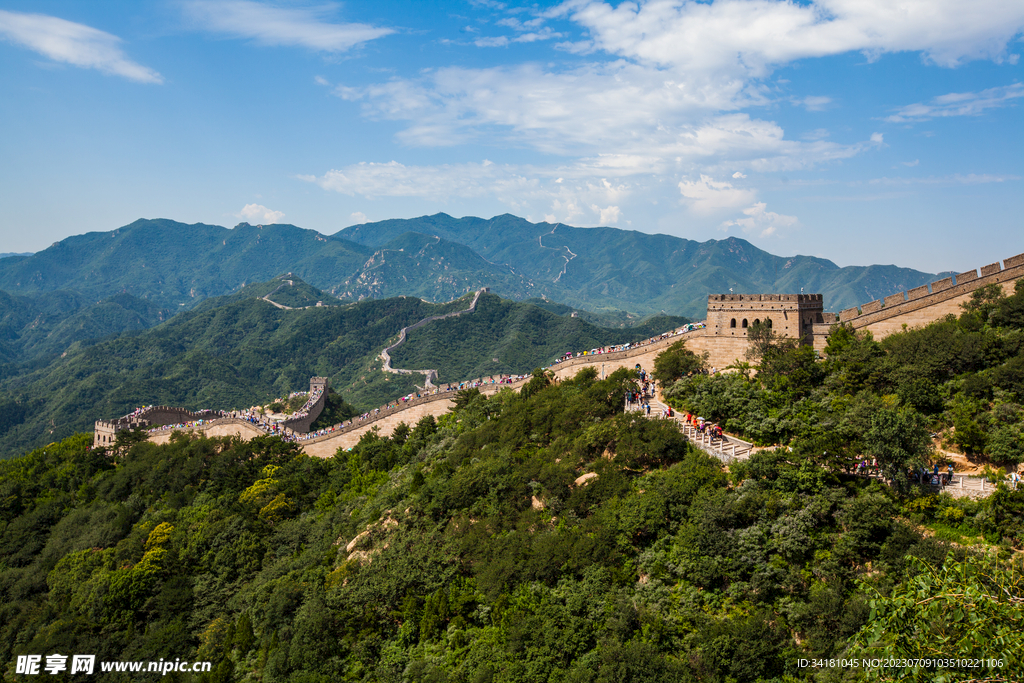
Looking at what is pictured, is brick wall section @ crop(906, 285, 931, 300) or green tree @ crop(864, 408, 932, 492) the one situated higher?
brick wall section @ crop(906, 285, 931, 300)

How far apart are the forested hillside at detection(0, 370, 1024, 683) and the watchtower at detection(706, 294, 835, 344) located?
21.1ft

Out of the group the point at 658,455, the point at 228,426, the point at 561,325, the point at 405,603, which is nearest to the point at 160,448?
the point at 228,426

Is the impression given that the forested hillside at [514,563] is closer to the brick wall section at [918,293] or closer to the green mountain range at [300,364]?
the brick wall section at [918,293]

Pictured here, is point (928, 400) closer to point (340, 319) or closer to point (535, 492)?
point (535, 492)

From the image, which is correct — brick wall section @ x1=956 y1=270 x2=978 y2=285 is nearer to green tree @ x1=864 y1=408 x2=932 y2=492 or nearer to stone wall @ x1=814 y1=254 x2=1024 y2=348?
stone wall @ x1=814 y1=254 x2=1024 y2=348

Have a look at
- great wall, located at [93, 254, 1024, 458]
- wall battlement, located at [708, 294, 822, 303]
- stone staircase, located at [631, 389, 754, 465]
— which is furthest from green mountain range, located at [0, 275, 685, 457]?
stone staircase, located at [631, 389, 754, 465]

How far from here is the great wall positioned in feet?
102

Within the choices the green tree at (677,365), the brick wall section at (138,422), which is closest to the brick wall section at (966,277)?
the green tree at (677,365)

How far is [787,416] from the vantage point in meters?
27.0

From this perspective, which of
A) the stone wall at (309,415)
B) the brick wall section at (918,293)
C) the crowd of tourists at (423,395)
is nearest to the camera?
the brick wall section at (918,293)

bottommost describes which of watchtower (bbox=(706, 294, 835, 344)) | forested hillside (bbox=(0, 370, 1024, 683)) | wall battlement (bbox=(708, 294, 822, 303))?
forested hillside (bbox=(0, 370, 1024, 683))

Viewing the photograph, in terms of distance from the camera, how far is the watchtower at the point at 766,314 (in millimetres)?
33812

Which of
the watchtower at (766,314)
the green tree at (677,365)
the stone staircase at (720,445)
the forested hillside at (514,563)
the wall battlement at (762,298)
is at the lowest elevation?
the forested hillside at (514,563)

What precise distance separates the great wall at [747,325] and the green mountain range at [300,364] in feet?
224
